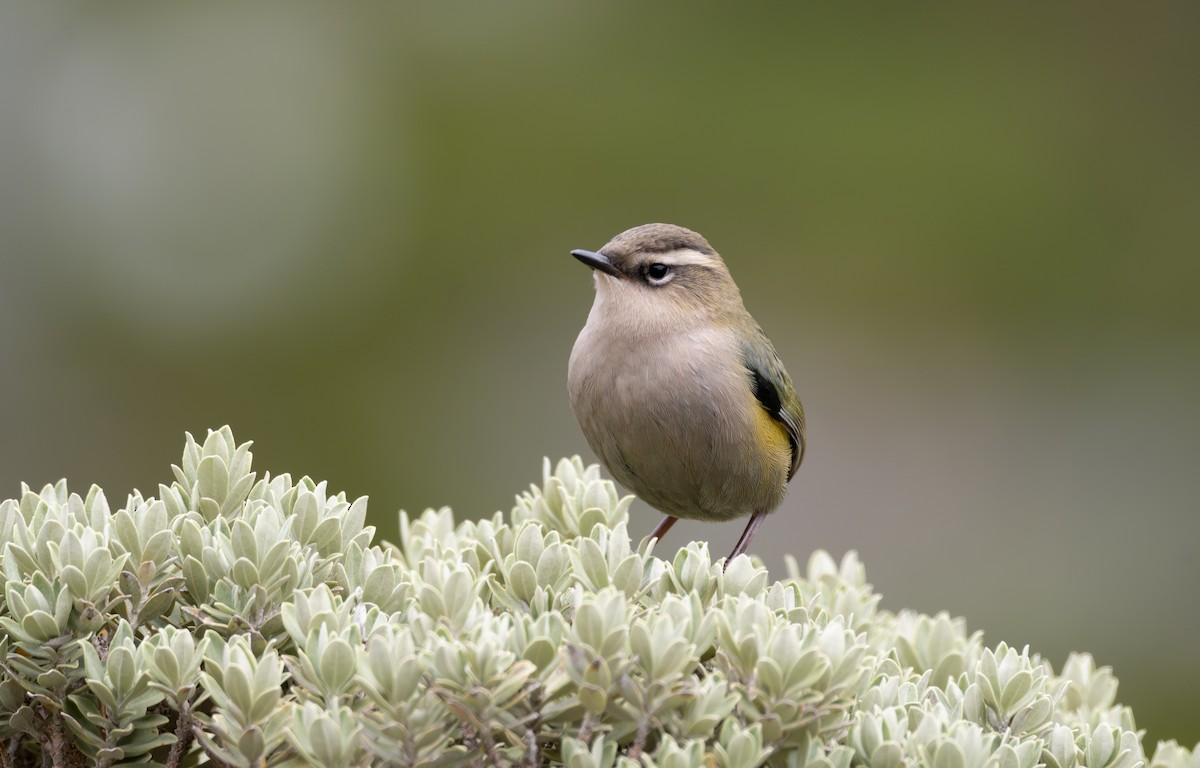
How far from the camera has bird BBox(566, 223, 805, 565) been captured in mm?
4727

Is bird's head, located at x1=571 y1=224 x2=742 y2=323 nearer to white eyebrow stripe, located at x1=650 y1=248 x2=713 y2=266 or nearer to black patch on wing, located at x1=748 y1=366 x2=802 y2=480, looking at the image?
white eyebrow stripe, located at x1=650 y1=248 x2=713 y2=266

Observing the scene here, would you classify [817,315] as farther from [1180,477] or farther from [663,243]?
[663,243]

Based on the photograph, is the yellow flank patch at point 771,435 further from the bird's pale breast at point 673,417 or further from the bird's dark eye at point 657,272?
the bird's dark eye at point 657,272

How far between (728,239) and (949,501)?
277 cm

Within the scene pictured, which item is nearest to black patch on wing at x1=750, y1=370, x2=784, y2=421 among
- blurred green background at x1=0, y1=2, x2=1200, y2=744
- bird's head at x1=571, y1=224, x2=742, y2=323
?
bird's head at x1=571, y1=224, x2=742, y2=323

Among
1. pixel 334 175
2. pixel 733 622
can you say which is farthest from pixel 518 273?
pixel 733 622

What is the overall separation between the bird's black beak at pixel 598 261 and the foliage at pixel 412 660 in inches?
80.2

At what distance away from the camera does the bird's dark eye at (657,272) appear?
5.15m

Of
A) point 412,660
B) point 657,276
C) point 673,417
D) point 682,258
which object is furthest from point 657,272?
point 412,660

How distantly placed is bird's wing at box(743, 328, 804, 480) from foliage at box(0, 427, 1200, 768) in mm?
2021

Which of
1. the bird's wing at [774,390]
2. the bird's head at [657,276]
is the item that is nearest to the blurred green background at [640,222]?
the bird's wing at [774,390]

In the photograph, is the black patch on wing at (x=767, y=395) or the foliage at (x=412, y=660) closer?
the foliage at (x=412, y=660)

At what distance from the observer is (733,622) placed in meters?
2.67

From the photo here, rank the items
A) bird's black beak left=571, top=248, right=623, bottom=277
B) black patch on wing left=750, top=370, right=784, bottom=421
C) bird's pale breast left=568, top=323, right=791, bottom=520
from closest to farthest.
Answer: bird's pale breast left=568, top=323, right=791, bottom=520
bird's black beak left=571, top=248, right=623, bottom=277
black patch on wing left=750, top=370, right=784, bottom=421
